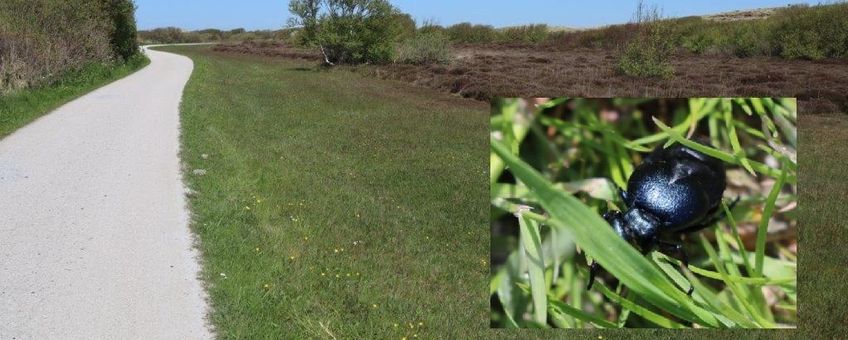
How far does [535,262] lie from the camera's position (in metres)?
1.87

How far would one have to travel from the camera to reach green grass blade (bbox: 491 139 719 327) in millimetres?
1797

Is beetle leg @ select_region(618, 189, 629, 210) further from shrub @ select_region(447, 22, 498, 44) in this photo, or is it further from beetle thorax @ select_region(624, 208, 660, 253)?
shrub @ select_region(447, 22, 498, 44)

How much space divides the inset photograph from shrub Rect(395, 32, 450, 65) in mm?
36581

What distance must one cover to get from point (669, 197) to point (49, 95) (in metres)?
18.0

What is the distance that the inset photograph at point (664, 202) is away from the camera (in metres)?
1.80

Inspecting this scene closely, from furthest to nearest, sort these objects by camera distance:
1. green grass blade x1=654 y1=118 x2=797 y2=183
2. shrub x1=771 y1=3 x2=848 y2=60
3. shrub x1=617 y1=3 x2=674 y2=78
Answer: shrub x1=771 y1=3 x2=848 y2=60 → shrub x1=617 y1=3 x2=674 y2=78 → green grass blade x1=654 y1=118 x2=797 y2=183

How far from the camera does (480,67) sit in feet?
104

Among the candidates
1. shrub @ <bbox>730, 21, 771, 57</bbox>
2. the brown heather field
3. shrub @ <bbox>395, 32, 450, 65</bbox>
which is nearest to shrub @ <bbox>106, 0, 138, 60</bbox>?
the brown heather field

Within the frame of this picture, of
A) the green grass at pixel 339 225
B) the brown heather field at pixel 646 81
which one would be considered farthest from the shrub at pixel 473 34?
the green grass at pixel 339 225

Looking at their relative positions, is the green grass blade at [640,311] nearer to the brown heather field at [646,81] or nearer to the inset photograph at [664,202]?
the inset photograph at [664,202]

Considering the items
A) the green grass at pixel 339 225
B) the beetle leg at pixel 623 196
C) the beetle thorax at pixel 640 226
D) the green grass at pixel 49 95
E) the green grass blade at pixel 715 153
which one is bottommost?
the green grass at pixel 339 225

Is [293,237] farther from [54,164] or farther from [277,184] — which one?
[54,164]

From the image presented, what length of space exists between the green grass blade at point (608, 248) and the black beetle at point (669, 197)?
32 millimetres

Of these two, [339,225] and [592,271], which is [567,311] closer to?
[592,271]
